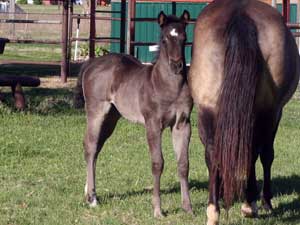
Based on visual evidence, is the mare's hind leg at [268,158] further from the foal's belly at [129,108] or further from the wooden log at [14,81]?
the wooden log at [14,81]

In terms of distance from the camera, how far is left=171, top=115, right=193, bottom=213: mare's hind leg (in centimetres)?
730

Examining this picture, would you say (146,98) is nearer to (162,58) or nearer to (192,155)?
(162,58)

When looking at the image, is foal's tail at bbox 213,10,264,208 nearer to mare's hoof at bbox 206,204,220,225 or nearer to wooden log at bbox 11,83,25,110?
mare's hoof at bbox 206,204,220,225

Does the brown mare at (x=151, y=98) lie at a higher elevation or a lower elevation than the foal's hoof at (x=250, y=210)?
higher

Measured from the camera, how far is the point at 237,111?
20.5ft

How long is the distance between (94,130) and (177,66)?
52.0 inches

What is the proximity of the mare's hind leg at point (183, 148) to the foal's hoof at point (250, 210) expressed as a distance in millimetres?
499

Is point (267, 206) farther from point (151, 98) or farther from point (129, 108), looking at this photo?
point (129, 108)

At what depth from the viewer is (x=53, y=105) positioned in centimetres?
1398

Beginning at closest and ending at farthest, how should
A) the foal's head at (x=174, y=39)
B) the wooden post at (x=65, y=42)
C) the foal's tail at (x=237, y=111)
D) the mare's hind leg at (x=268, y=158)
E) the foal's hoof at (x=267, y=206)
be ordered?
the foal's tail at (x=237, y=111) < the mare's hind leg at (x=268, y=158) < the foal's head at (x=174, y=39) < the foal's hoof at (x=267, y=206) < the wooden post at (x=65, y=42)

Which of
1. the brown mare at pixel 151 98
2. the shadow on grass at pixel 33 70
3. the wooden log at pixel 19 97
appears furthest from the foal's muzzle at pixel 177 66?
the shadow on grass at pixel 33 70

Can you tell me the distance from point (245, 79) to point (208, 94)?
0.32 meters

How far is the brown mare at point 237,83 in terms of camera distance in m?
6.21

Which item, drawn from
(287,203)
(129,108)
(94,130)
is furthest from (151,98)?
(287,203)
